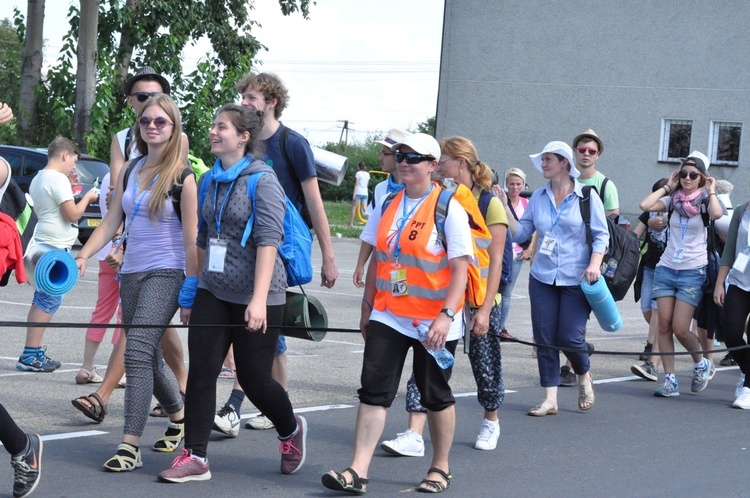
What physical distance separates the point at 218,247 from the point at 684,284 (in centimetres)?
481

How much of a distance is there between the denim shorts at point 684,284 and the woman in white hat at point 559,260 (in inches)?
58.7

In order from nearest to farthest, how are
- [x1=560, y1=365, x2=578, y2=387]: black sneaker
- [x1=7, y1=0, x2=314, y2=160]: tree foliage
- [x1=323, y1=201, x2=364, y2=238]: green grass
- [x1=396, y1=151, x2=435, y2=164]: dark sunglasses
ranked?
[x1=396, y1=151, x2=435, y2=164]: dark sunglasses → [x1=560, y1=365, x2=578, y2=387]: black sneaker → [x1=7, y1=0, x2=314, y2=160]: tree foliage → [x1=323, y1=201, x2=364, y2=238]: green grass

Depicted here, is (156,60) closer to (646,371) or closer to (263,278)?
(646,371)

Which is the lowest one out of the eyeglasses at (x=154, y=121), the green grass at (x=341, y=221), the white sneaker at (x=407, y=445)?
the white sneaker at (x=407, y=445)

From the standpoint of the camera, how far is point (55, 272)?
18.8 feet

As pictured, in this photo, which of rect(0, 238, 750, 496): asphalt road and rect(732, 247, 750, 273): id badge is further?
rect(732, 247, 750, 273): id badge

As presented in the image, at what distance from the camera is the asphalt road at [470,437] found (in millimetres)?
5652

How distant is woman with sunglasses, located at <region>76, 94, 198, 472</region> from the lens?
557 cm

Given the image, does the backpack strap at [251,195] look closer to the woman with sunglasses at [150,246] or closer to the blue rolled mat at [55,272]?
the woman with sunglasses at [150,246]

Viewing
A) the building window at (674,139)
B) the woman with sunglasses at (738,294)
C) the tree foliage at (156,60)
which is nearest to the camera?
the woman with sunglasses at (738,294)

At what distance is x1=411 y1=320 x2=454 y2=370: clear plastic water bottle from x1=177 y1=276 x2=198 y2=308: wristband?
1136 mm

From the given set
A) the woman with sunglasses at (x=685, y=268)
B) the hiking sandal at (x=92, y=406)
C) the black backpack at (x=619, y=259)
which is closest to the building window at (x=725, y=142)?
the woman with sunglasses at (x=685, y=268)

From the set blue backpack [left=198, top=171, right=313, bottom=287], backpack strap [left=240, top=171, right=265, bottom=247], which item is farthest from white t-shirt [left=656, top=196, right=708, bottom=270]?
backpack strap [left=240, top=171, right=265, bottom=247]

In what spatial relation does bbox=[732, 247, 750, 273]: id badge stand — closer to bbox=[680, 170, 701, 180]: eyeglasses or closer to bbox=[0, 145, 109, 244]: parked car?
bbox=[680, 170, 701, 180]: eyeglasses
